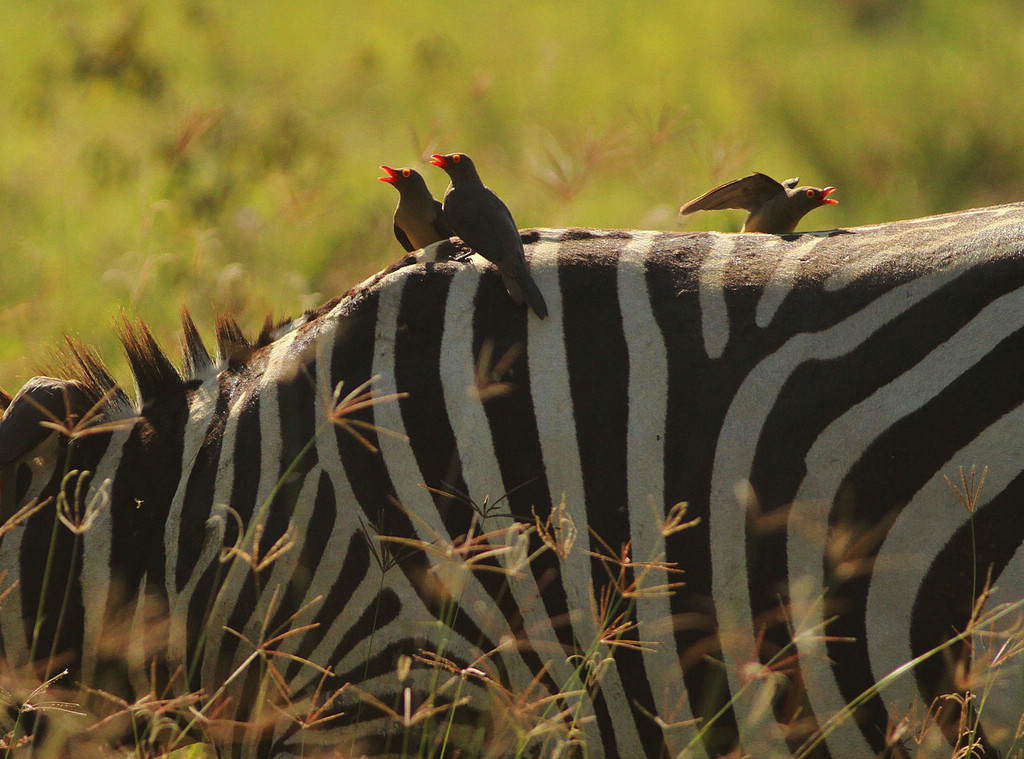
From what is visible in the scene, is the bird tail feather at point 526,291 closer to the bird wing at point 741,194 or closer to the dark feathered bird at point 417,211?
the dark feathered bird at point 417,211

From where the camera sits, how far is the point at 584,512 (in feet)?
7.40

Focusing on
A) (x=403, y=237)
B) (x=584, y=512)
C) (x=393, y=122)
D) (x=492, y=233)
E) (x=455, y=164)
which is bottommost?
(x=584, y=512)

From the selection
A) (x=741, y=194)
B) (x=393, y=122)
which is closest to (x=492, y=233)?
(x=741, y=194)

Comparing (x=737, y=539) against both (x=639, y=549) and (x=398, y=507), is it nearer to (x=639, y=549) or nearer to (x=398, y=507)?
(x=639, y=549)

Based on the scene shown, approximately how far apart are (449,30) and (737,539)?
359 inches

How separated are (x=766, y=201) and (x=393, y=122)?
613cm

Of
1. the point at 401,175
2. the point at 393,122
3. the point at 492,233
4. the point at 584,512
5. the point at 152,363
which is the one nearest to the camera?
the point at 584,512

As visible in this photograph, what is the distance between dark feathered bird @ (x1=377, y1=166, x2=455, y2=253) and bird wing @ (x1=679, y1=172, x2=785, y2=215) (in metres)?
0.73

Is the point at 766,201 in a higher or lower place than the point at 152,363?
higher

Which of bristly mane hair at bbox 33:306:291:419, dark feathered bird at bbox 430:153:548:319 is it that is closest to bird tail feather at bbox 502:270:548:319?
dark feathered bird at bbox 430:153:548:319

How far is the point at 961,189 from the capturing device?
338 inches

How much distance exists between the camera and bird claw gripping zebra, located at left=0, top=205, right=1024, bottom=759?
2.11 metres

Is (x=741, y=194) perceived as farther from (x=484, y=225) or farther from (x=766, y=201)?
(x=484, y=225)

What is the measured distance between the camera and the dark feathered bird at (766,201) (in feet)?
10.2
